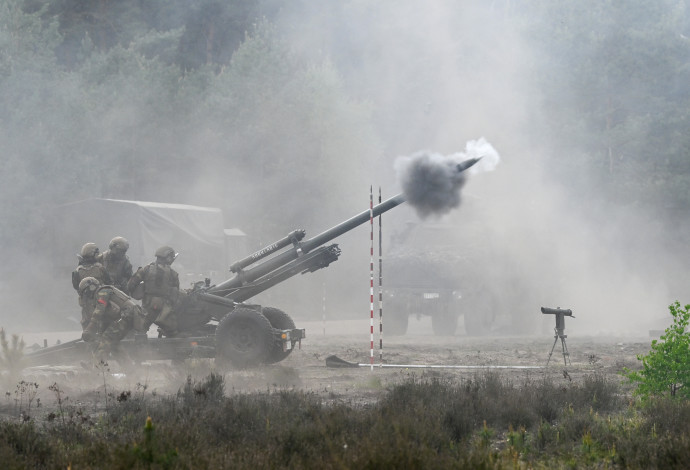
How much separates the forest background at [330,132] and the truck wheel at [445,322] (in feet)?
24.0

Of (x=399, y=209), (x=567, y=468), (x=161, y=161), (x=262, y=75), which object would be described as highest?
(x=262, y=75)

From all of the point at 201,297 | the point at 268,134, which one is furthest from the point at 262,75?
the point at 201,297

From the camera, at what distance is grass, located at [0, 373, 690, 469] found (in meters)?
6.47

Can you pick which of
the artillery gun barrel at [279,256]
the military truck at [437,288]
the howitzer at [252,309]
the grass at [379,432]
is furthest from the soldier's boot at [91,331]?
the military truck at [437,288]

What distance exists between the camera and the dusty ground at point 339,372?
461 inches

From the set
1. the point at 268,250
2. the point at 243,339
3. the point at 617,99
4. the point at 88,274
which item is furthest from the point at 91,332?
the point at 617,99

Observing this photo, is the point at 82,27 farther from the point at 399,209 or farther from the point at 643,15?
the point at 643,15

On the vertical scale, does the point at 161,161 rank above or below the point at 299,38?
below

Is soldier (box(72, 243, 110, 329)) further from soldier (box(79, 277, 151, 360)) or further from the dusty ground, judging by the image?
the dusty ground

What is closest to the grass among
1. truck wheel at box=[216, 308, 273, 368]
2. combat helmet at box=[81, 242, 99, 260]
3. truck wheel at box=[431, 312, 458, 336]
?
truck wheel at box=[216, 308, 273, 368]

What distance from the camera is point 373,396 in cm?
1126

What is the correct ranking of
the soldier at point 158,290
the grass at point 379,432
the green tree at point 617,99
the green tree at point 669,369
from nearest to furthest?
1. the grass at point 379,432
2. the green tree at point 669,369
3. the soldier at point 158,290
4. the green tree at point 617,99

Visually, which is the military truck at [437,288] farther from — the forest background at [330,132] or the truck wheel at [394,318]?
the forest background at [330,132]

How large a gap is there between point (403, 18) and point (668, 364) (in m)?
45.8
